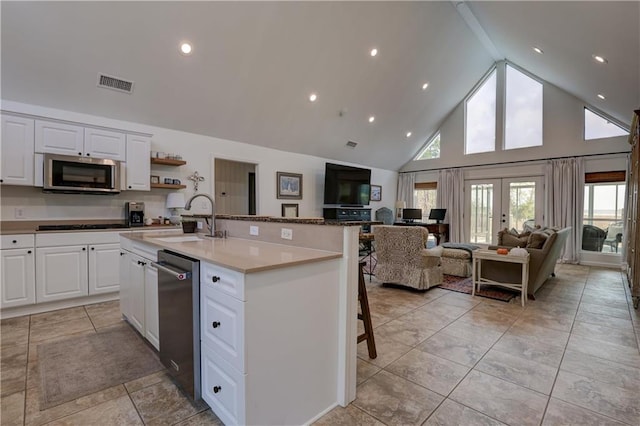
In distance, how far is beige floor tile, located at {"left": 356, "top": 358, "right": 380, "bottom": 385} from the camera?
2.08 m

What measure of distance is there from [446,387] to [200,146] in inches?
184

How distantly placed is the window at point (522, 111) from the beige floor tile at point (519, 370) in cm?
631

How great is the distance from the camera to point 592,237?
623 centimetres

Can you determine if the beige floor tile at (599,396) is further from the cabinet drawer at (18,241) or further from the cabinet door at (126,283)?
the cabinet drawer at (18,241)

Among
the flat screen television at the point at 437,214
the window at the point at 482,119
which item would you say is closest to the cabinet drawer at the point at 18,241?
the flat screen television at the point at 437,214

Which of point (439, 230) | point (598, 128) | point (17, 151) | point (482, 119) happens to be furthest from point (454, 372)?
point (482, 119)

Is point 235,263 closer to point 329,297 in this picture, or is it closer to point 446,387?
point 329,297

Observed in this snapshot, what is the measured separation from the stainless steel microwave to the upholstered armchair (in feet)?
11.8

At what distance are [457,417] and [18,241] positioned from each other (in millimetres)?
4235

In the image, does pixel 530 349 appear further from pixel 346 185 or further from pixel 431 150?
pixel 431 150

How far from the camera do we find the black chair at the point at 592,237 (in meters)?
6.14

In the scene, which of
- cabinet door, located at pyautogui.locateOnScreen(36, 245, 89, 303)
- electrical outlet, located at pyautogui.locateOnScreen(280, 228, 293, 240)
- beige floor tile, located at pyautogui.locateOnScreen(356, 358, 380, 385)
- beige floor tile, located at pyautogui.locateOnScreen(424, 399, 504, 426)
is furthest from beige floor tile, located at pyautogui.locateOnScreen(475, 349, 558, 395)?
cabinet door, located at pyautogui.locateOnScreen(36, 245, 89, 303)

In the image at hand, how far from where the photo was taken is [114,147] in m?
3.82

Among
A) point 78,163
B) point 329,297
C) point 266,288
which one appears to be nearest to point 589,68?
point 329,297
